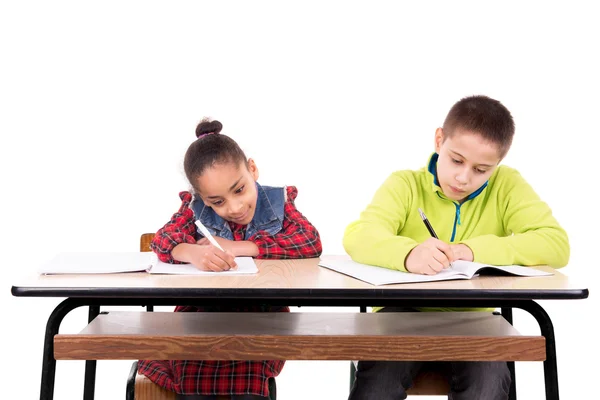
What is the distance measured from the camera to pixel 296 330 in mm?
2578

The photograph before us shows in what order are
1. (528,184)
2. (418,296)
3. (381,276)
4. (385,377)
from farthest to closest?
(528,184) < (385,377) < (381,276) < (418,296)

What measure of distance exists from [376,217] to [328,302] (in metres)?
0.36

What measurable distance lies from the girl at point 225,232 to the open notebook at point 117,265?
5 cm

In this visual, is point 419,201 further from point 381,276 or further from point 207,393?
point 207,393

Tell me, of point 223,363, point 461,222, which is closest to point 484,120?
point 461,222

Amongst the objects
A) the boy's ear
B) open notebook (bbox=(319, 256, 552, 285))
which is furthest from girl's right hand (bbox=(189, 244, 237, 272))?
the boy's ear

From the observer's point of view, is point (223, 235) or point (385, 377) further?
point (223, 235)

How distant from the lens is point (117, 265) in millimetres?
2709

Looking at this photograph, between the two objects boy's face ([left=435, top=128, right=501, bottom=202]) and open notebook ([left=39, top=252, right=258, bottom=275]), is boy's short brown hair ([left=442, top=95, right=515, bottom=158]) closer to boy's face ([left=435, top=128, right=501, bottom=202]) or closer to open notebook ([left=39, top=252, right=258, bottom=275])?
boy's face ([left=435, top=128, right=501, bottom=202])

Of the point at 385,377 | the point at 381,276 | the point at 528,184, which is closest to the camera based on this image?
the point at 381,276

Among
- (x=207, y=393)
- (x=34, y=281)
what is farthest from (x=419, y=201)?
(x=34, y=281)

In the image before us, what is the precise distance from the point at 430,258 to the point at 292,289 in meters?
0.43

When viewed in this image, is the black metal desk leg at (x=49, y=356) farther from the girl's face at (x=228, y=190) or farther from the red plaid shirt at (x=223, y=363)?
the girl's face at (x=228, y=190)

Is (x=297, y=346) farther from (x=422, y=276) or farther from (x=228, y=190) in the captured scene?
(x=228, y=190)
